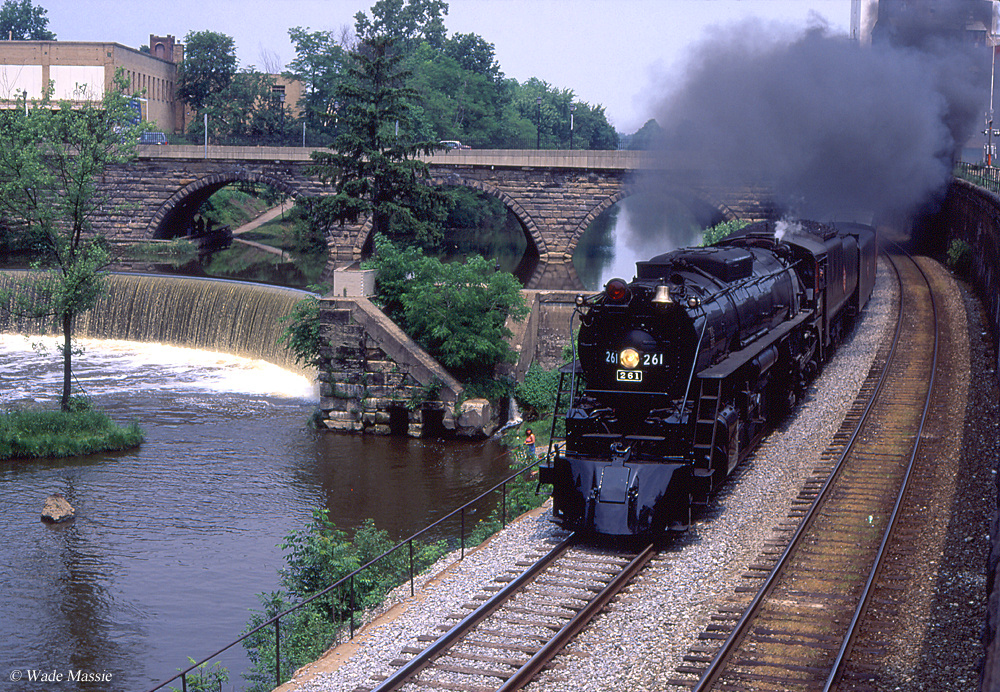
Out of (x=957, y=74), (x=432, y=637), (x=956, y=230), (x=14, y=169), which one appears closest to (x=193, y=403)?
(x=14, y=169)

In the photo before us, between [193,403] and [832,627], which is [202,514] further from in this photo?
[832,627]

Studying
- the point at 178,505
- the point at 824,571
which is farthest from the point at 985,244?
the point at 178,505

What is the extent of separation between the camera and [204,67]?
9975 cm

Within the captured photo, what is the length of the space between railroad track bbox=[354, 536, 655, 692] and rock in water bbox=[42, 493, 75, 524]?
41.0 feet

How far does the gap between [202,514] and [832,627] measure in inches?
595

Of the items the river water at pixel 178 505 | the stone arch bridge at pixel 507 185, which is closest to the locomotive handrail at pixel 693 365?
the river water at pixel 178 505

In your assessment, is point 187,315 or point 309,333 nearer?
point 309,333

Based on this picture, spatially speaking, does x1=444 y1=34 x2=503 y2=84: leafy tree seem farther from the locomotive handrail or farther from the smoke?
the locomotive handrail

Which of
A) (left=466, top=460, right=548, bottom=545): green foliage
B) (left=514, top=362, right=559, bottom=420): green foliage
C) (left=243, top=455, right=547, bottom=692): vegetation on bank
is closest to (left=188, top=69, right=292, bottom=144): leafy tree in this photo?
(left=514, top=362, right=559, bottom=420): green foliage

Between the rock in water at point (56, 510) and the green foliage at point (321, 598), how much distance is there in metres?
6.62

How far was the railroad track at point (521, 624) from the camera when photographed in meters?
10.7

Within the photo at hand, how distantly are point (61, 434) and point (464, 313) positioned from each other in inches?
473

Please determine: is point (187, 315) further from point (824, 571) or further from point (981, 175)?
point (981, 175)

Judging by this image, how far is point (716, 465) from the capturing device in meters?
16.0
